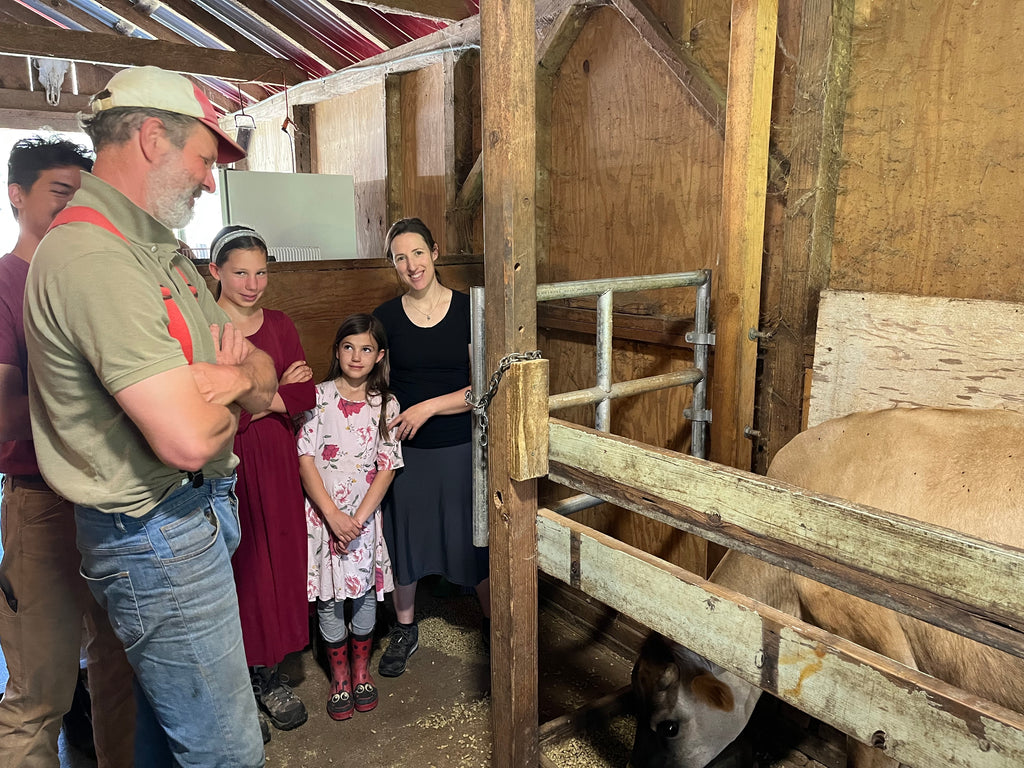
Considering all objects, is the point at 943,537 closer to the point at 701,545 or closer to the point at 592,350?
the point at 701,545

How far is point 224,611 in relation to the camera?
4.74 feet

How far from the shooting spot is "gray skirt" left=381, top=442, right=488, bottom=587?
257 centimetres

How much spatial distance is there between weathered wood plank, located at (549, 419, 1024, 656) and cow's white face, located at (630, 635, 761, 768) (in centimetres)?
63

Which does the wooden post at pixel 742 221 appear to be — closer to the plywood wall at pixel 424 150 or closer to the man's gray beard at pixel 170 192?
the man's gray beard at pixel 170 192

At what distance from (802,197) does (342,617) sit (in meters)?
2.04

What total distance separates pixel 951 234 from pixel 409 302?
1.68 meters

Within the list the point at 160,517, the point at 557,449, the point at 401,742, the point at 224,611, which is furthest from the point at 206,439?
the point at 401,742

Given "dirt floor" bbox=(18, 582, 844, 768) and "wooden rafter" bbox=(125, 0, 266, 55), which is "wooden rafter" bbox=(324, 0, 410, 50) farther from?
"dirt floor" bbox=(18, 582, 844, 768)

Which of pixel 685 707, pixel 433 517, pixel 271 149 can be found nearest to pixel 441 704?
pixel 433 517

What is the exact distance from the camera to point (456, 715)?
96.3 inches

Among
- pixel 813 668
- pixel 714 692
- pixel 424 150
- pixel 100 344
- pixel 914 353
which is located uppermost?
pixel 424 150

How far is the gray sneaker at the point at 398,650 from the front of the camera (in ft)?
8.81

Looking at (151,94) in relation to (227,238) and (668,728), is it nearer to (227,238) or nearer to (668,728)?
(227,238)

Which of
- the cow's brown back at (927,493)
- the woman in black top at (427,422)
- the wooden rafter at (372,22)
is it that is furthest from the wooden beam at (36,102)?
the cow's brown back at (927,493)
